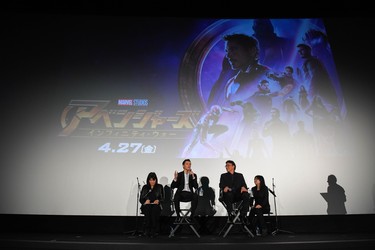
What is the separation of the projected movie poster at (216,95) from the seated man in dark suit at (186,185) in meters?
0.50

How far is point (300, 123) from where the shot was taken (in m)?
5.38

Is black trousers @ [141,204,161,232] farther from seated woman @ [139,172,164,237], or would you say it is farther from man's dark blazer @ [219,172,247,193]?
man's dark blazer @ [219,172,247,193]

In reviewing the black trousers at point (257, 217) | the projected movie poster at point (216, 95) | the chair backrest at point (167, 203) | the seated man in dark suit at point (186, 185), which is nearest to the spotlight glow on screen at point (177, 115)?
the projected movie poster at point (216, 95)

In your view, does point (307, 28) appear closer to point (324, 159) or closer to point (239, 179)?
point (324, 159)

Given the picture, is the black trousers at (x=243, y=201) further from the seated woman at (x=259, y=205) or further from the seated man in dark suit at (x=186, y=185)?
the seated man in dark suit at (x=186, y=185)

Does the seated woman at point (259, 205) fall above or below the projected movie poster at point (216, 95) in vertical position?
below

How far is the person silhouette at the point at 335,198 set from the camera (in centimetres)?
508

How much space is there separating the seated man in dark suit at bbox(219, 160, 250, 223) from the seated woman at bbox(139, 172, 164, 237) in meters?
0.99

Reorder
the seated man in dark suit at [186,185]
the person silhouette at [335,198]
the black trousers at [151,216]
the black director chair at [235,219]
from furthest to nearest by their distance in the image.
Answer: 1. the person silhouette at [335,198]
2. the seated man in dark suit at [186,185]
3. the black trousers at [151,216]
4. the black director chair at [235,219]

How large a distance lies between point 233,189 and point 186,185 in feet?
2.44

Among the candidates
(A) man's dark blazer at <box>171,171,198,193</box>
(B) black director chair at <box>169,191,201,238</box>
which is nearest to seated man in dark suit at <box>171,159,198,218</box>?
(A) man's dark blazer at <box>171,171,198,193</box>

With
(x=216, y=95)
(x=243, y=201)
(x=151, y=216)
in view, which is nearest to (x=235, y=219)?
(x=243, y=201)

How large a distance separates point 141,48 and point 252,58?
83.2 inches

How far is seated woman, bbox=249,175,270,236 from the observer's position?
15.1 ft
